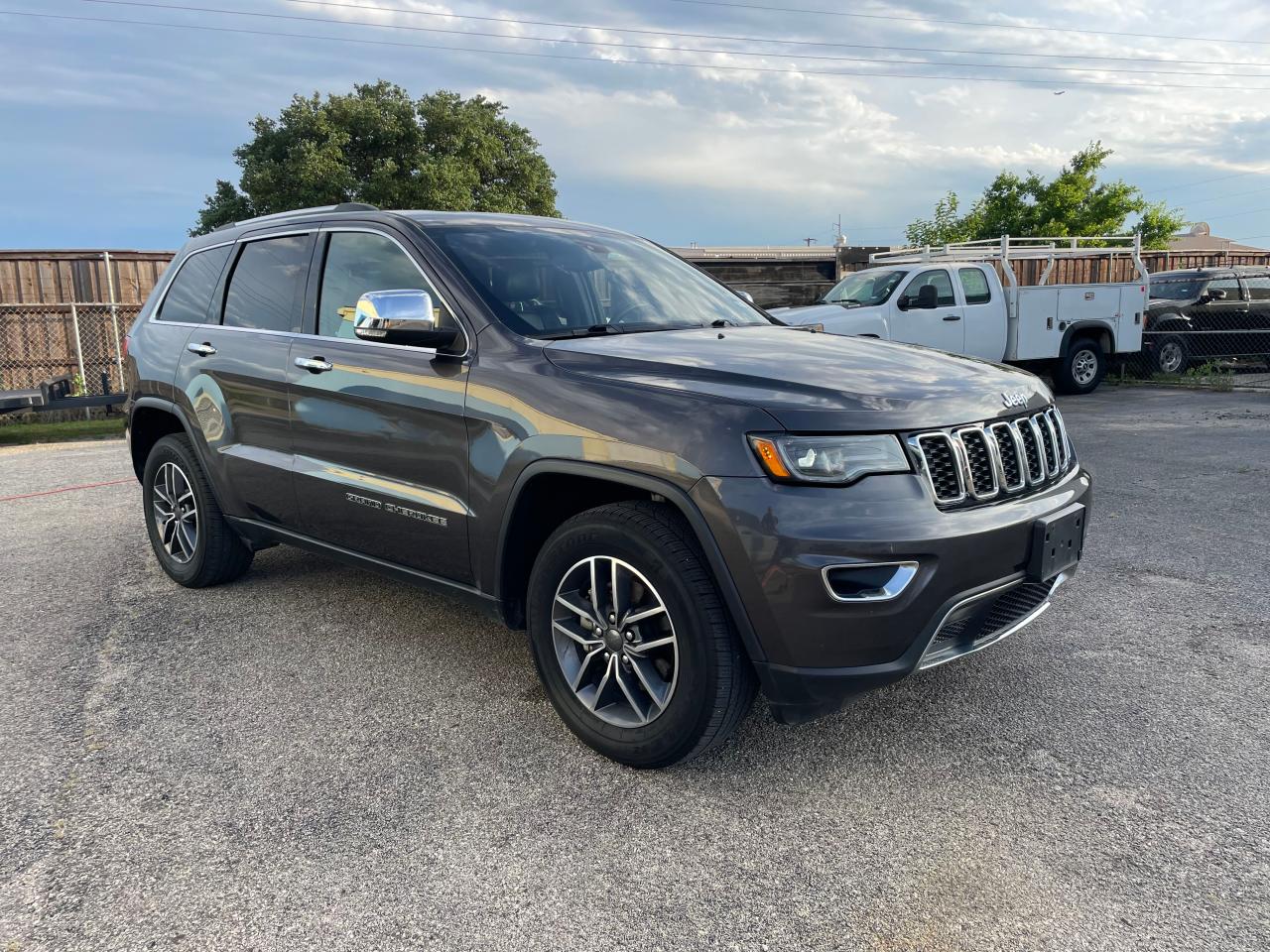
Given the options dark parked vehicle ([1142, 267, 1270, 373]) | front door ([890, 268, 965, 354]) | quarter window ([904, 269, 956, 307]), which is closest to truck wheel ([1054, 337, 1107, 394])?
front door ([890, 268, 965, 354])

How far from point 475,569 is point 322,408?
3.55ft

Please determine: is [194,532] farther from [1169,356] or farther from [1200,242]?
[1200,242]

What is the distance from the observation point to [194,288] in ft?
16.2

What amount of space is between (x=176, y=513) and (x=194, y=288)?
120cm

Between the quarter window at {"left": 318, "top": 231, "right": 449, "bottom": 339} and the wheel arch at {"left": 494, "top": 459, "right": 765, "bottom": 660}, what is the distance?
1000 millimetres

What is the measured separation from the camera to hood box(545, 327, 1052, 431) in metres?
2.68

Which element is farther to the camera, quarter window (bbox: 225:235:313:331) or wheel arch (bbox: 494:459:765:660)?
quarter window (bbox: 225:235:313:331)

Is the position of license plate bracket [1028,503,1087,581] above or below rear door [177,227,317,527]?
below

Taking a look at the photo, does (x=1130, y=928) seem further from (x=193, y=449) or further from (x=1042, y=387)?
(x=193, y=449)

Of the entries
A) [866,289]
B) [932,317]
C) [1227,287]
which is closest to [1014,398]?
[866,289]

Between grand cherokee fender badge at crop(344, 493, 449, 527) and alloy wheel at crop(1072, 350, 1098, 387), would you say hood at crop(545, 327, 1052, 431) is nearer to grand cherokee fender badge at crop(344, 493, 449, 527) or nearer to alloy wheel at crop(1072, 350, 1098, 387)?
grand cherokee fender badge at crop(344, 493, 449, 527)

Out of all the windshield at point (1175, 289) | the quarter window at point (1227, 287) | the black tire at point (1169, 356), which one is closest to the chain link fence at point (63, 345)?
the black tire at point (1169, 356)

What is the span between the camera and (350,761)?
10.3 feet

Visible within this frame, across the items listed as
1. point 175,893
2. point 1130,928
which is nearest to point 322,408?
point 175,893
